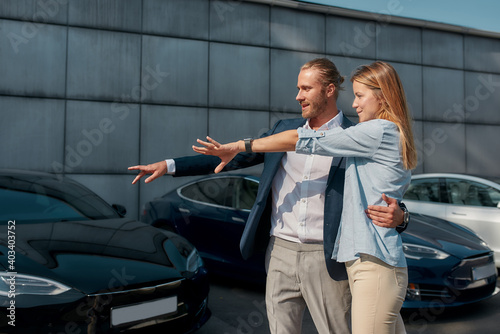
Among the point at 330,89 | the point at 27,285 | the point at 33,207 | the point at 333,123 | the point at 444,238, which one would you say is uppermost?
the point at 330,89

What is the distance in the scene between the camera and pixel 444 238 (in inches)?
177

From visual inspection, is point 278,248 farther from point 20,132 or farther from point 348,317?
point 20,132

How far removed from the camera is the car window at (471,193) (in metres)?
5.99

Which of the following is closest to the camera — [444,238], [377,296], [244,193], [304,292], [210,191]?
[377,296]

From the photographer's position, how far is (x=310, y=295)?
2199mm

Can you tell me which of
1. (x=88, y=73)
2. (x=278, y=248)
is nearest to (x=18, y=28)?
(x=88, y=73)

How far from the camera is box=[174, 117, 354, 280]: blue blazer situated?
2.14 meters

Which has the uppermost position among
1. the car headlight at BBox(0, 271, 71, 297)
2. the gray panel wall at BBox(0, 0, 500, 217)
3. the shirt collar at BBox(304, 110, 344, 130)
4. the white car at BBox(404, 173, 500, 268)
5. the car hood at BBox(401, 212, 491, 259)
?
the gray panel wall at BBox(0, 0, 500, 217)

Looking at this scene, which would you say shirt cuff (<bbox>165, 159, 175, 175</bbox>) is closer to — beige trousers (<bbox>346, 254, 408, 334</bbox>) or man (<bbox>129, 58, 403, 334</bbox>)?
man (<bbox>129, 58, 403, 334</bbox>)

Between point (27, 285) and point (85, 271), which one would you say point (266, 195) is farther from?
point (27, 285)

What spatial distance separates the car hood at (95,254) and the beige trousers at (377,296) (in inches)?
66.2

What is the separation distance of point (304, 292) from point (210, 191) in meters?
3.39

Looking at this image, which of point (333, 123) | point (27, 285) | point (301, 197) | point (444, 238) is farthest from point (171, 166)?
point (444, 238)

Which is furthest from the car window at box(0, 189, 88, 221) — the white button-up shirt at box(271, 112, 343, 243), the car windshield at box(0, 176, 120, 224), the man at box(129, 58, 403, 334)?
the white button-up shirt at box(271, 112, 343, 243)
